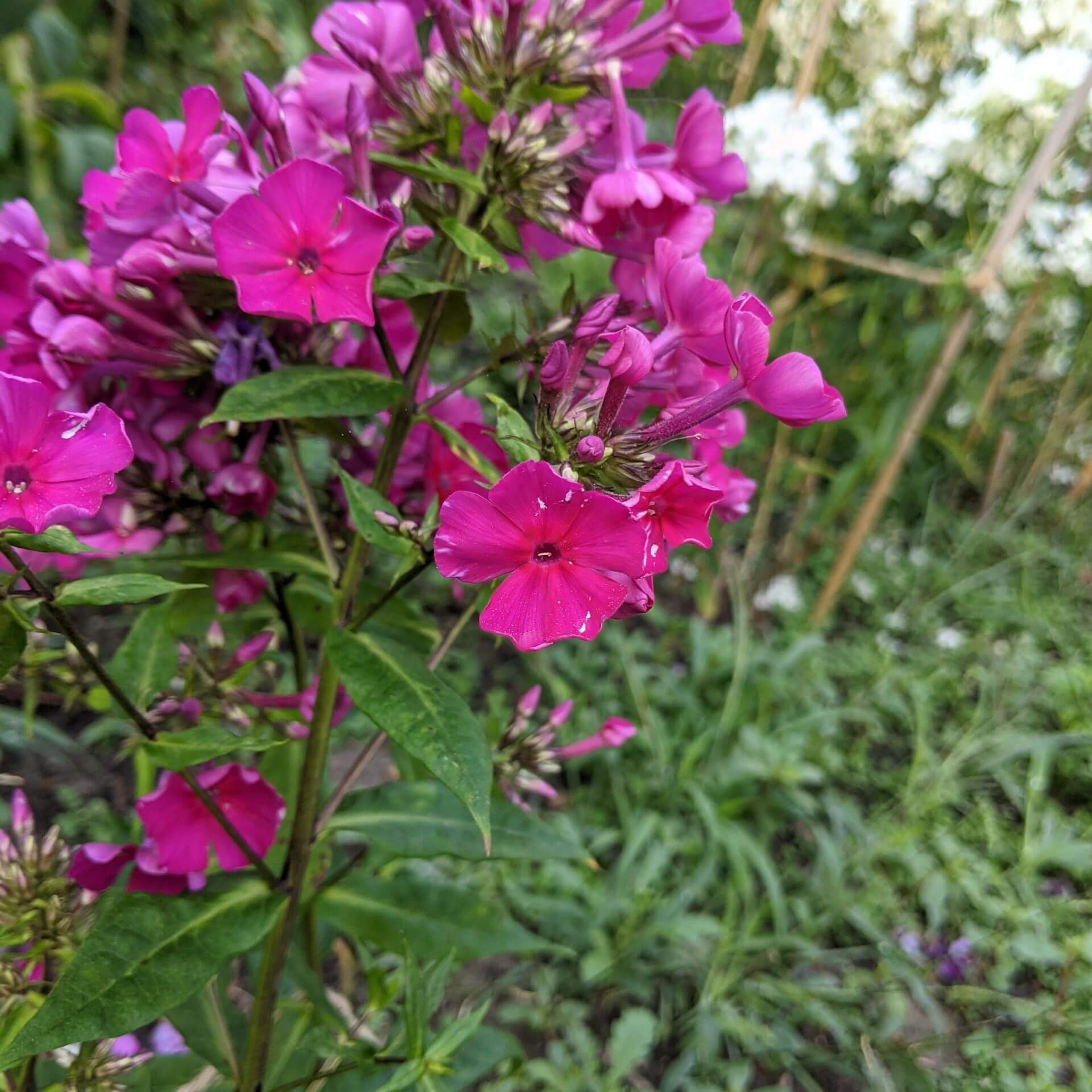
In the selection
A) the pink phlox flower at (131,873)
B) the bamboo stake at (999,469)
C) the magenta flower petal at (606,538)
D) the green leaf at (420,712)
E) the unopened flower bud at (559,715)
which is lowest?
the bamboo stake at (999,469)

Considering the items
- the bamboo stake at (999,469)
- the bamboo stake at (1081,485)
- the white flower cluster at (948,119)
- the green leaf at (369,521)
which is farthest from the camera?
the bamboo stake at (1081,485)

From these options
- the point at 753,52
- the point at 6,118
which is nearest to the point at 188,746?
the point at 6,118

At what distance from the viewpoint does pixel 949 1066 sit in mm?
1318

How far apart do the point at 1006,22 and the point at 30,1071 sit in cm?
267

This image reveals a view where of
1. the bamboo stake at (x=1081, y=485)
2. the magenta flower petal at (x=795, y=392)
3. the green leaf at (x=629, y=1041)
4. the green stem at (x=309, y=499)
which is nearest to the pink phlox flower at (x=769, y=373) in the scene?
the magenta flower petal at (x=795, y=392)

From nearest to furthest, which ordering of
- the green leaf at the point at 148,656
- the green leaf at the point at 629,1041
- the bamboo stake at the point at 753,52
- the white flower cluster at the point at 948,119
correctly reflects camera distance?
the green leaf at the point at 148,656 → the green leaf at the point at 629,1041 → the white flower cluster at the point at 948,119 → the bamboo stake at the point at 753,52

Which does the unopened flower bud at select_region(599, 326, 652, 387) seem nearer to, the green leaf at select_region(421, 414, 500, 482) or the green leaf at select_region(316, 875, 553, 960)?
the green leaf at select_region(421, 414, 500, 482)

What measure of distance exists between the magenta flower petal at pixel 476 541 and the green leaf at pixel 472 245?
158 millimetres

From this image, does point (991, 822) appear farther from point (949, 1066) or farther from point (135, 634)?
point (135, 634)

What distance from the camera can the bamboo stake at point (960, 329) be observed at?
1.48m

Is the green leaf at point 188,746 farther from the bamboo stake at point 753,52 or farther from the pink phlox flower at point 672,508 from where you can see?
the bamboo stake at point 753,52

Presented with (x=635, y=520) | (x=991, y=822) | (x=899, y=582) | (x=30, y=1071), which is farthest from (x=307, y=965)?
(x=899, y=582)

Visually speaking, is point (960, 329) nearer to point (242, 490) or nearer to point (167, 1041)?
point (242, 490)

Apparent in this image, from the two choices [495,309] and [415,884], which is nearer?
[415,884]
